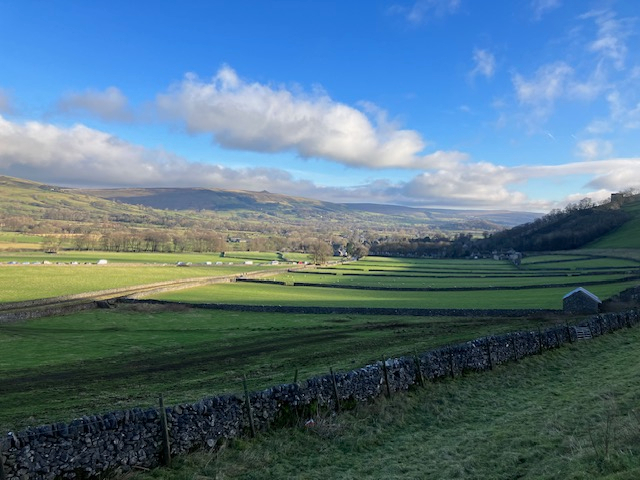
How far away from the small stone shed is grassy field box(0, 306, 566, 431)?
220 inches

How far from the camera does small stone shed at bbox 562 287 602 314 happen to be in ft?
128

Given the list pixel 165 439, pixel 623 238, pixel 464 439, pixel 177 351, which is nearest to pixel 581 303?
pixel 464 439

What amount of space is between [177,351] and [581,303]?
34.3 m

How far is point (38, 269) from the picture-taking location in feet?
289

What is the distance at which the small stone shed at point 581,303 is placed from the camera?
38.9 meters

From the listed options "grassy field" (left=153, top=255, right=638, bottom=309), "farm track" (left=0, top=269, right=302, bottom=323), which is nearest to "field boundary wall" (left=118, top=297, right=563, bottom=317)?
"grassy field" (left=153, top=255, right=638, bottom=309)

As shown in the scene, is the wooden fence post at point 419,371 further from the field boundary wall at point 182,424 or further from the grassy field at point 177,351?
the grassy field at point 177,351

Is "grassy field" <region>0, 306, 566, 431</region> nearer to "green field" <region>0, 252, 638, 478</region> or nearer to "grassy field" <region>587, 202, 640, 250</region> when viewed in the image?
"green field" <region>0, 252, 638, 478</region>

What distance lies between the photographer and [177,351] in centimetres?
2878

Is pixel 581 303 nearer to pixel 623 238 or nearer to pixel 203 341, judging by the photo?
pixel 203 341

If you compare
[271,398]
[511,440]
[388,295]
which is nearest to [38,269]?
[388,295]

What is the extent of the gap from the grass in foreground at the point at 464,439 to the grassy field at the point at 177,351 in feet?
18.1

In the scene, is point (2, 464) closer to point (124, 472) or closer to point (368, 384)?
point (124, 472)

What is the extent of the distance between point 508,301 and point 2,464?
50.6 m
